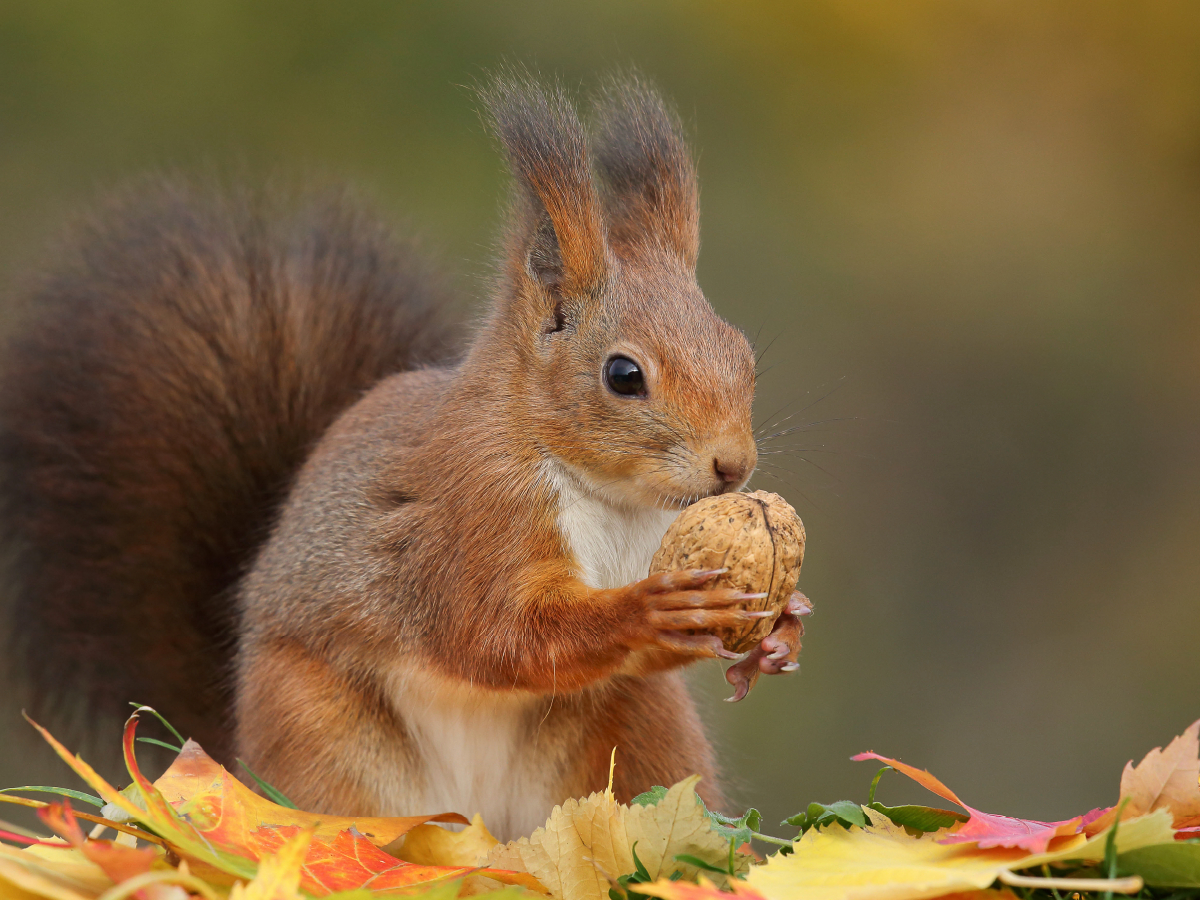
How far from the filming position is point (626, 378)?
0.96 m

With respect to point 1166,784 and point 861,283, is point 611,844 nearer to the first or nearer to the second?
point 1166,784

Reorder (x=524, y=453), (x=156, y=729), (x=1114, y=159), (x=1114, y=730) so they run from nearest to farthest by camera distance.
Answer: (x=524, y=453), (x=156, y=729), (x=1114, y=730), (x=1114, y=159)

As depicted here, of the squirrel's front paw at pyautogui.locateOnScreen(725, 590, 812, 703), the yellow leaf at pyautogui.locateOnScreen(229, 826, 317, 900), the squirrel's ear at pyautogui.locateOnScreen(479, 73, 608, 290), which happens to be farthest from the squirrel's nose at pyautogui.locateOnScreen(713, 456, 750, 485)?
the yellow leaf at pyautogui.locateOnScreen(229, 826, 317, 900)

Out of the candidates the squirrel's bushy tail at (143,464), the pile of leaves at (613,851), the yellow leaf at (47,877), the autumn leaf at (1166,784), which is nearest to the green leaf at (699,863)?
the pile of leaves at (613,851)

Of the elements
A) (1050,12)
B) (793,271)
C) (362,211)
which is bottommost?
(362,211)

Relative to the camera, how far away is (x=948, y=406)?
2.37 m

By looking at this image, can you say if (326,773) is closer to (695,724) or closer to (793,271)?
(695,724)

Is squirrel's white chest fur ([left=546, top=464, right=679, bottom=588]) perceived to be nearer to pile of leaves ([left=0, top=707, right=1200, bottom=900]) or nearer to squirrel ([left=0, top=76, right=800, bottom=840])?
squirrel ([left=0, top=76, right=800, bottom=840])

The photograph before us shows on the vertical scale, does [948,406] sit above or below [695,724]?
above

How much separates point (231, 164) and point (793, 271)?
122 cm

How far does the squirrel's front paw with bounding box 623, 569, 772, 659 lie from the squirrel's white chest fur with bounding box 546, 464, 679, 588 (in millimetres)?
131

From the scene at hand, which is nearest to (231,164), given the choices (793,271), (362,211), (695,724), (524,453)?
(362,211)

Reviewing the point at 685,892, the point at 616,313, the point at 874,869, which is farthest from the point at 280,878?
the point at 616,313

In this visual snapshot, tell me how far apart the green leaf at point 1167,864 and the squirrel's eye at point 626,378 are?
0.49 metres
